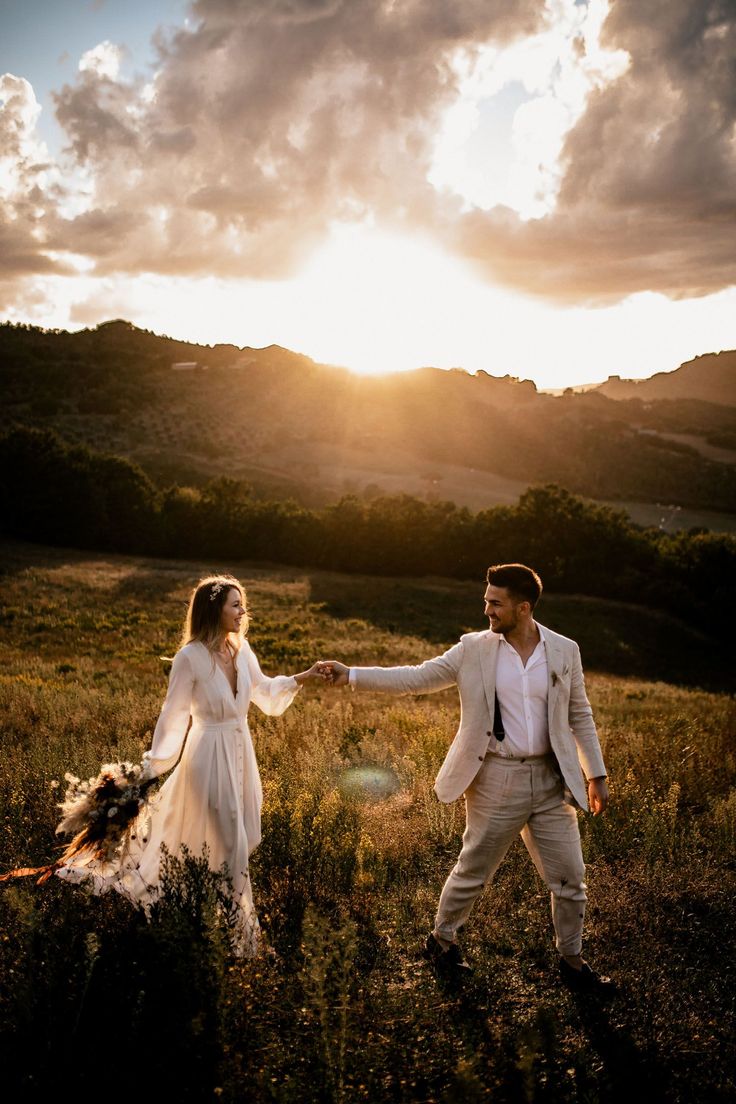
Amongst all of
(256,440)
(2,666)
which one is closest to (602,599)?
(2,666)

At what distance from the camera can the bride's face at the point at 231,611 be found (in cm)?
505

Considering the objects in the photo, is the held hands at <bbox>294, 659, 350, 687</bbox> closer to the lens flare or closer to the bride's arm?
the bride's arm

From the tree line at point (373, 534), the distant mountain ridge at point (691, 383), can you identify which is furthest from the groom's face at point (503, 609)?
the distant mountain ridge at point (691, 383)

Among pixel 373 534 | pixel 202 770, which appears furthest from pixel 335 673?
pixel 373 534

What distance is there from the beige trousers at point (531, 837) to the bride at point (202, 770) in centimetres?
138

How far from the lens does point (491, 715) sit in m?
4.56

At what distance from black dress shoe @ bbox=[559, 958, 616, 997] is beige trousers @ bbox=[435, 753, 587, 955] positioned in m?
0.10

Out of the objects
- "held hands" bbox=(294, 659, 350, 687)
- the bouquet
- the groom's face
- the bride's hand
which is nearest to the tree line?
the bride's hand

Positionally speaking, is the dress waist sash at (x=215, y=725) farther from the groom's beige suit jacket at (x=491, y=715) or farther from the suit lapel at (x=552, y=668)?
the suit lapel at (x=552, y=668)

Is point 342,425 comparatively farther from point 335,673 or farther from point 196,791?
point 196,791

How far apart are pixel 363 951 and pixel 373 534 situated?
41.4 m

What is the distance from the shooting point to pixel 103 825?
446 centimetres

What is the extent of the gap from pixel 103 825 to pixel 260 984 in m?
1.30

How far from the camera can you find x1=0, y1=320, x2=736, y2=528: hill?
8369 centimetres
